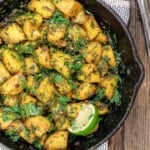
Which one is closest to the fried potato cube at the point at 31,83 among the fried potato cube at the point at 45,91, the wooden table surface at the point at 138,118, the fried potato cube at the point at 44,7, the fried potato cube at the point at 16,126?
the fried potato cube at the point at 45,91

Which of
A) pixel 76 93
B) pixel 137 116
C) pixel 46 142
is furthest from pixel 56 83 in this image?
pixel 137 116

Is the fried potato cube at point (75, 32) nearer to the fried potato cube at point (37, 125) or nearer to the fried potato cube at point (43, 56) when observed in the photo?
the fried potato cube at point (43, 56)

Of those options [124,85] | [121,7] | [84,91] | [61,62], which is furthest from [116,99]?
[121,7]

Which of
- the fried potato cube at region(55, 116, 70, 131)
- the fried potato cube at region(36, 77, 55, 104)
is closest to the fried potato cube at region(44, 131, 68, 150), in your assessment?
the fried potato cube at region(55, 116, 70, 131)

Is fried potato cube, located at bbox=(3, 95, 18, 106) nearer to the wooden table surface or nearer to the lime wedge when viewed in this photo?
the lime wedge

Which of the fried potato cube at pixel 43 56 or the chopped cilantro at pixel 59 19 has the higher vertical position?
the chopped cilantro at pixel 59 19

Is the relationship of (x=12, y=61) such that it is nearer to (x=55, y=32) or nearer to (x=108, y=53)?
(x=55, y=32)

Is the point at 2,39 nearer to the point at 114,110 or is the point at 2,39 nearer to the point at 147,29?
the point at 114,110
